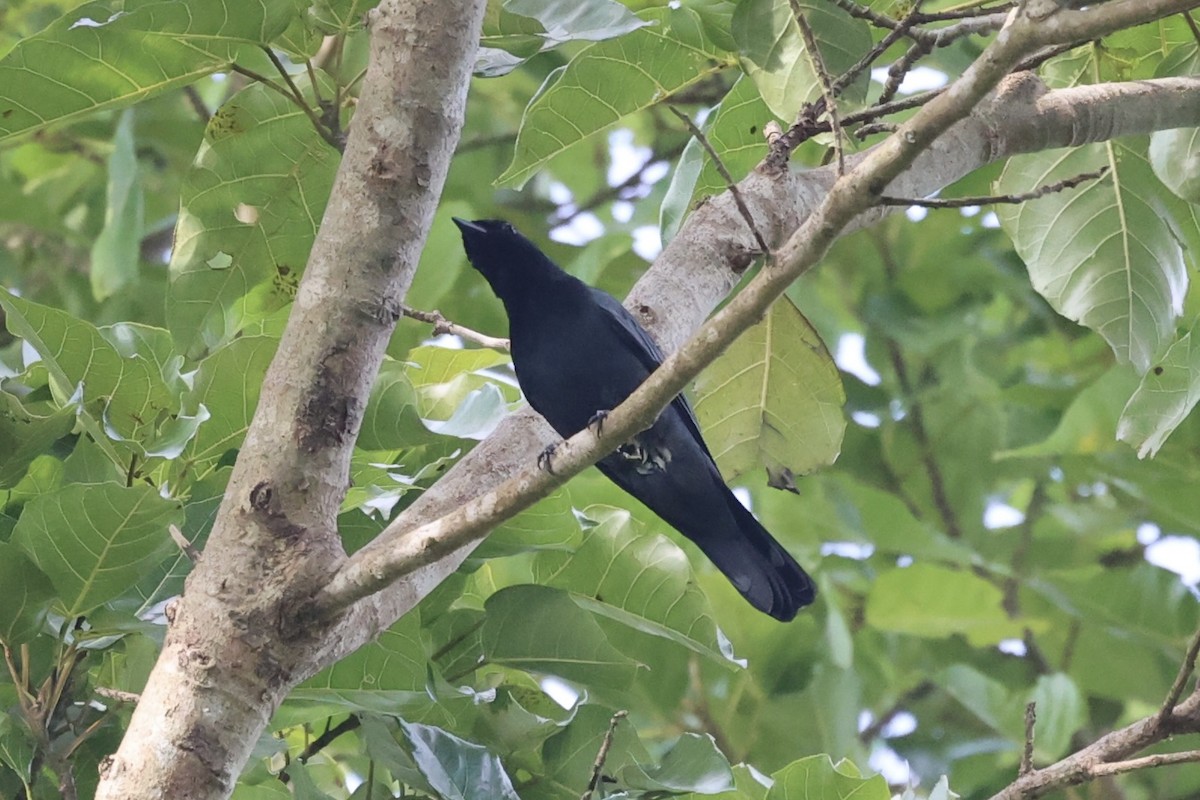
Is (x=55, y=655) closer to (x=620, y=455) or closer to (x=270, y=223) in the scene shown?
(x=270, y=223)

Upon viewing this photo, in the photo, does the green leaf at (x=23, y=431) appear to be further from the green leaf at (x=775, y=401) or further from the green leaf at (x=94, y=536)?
the green leaf at (x=775, y=401)

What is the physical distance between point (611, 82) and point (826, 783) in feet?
4.78

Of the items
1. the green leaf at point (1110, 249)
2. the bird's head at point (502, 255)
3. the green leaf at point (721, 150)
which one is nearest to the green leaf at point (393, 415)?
the green leaf at point (721, 150)

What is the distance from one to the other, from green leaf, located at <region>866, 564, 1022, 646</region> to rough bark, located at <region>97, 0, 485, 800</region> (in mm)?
3115

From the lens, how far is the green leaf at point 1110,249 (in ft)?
9.32

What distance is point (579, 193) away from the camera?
21.1 feet

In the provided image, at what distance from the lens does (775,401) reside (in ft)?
9.86

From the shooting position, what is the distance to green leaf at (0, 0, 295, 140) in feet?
Result: 7.82

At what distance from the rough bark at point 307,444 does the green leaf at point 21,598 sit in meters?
0.29

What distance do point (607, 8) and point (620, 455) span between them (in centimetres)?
130

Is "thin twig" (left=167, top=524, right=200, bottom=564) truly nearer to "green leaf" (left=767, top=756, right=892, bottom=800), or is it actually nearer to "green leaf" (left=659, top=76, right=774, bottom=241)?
"green leaf" (left=767, top=756, right=892, bottom=800)

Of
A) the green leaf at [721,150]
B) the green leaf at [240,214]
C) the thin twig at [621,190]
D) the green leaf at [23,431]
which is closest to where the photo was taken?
the green leaf at [23,431]

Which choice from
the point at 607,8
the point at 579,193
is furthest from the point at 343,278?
the point at 579,193

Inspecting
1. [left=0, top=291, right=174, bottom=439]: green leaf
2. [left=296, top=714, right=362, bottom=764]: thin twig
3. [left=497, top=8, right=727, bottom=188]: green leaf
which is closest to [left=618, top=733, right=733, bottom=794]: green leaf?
[left=296, top=714, right=362, bottom=764]: thin twig
